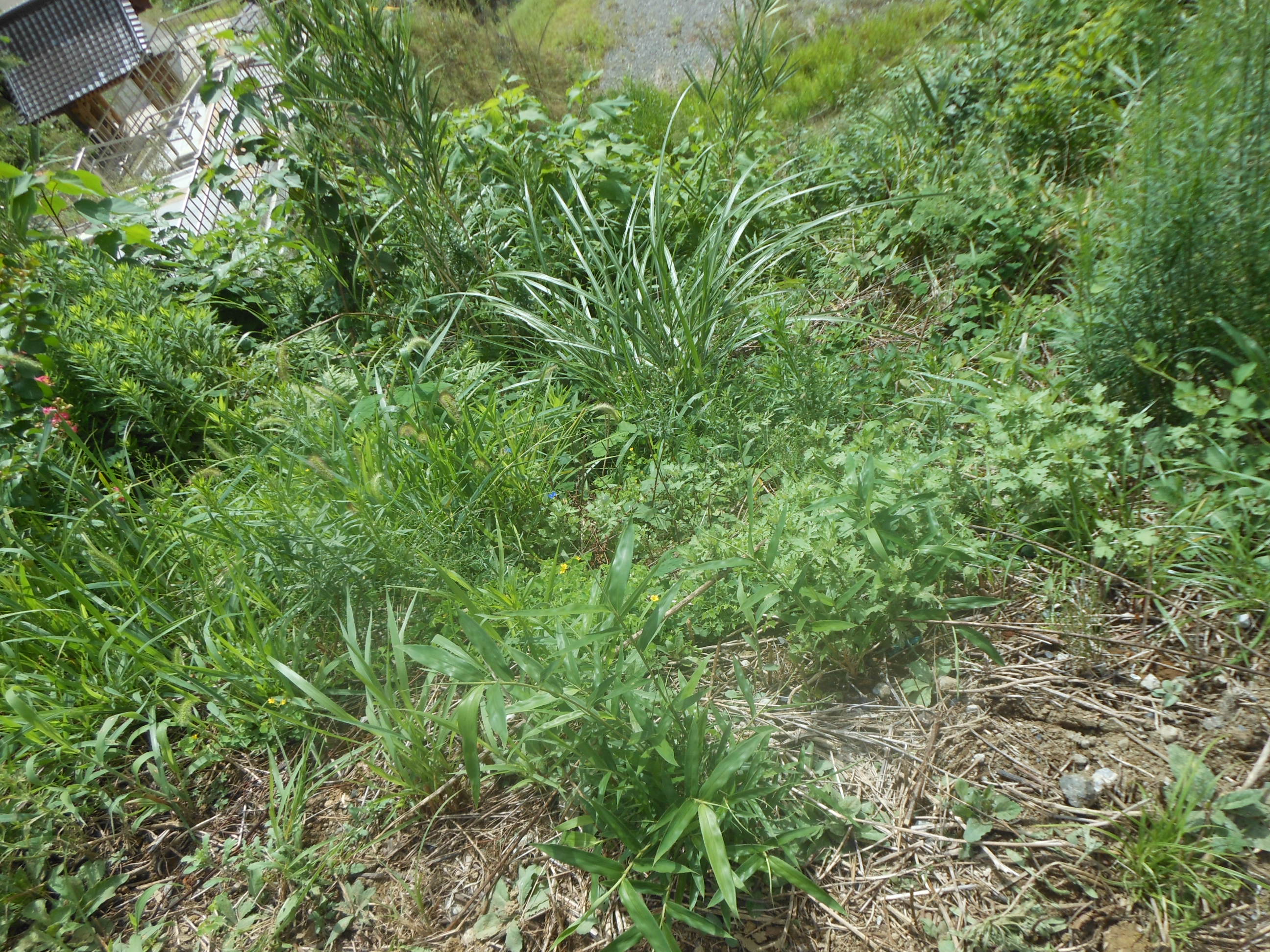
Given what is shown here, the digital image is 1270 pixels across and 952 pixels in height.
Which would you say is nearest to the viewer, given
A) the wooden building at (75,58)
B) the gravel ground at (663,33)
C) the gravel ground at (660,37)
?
the gravel ground at (663,33)

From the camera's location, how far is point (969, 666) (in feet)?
5.40

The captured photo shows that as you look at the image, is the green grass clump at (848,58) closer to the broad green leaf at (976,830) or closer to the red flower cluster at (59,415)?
the broad green leaf at (976,830)

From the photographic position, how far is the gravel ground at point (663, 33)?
616 centimetres

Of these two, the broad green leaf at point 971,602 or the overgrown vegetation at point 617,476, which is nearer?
the overgrown vegetation at point 617,476

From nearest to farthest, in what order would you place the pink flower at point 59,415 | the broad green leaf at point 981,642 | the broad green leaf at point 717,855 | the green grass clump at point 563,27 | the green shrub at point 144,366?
the broad green leaf at point 717,855, the broad green leaf at point 981,642, the pink flower at point 59,415, the green shrub at point 144,366, the green grass clump at point 563,27

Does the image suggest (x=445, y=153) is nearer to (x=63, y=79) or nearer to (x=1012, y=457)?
(x=1012, y=457)

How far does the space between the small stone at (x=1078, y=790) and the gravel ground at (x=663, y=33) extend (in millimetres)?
5924

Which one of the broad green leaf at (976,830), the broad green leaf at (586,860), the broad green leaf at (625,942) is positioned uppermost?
the broad green leaf at (586,860)

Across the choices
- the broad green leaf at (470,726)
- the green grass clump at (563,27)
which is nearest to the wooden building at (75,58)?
the green grass clump at (563,27)

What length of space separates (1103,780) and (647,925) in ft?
3.04

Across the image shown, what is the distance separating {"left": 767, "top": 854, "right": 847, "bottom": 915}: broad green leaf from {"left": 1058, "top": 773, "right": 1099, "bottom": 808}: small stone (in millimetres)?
512

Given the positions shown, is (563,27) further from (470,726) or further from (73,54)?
(73,54)

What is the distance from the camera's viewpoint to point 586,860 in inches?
49.0

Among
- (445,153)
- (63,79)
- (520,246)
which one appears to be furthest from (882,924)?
(63,79)
